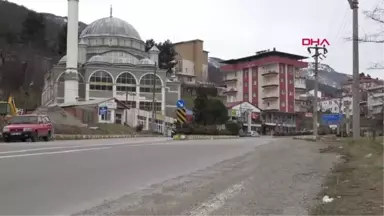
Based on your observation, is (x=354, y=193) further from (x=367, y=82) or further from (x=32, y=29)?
(x=32, y=29)

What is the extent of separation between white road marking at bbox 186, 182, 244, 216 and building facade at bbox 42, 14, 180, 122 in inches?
2956

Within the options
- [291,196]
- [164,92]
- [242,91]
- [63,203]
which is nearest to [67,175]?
[63,203]

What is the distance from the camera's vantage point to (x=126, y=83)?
295 ft

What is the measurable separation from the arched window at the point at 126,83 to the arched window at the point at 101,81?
1.51 meters

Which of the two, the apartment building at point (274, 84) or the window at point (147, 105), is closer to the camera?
the window at point (147, 105)

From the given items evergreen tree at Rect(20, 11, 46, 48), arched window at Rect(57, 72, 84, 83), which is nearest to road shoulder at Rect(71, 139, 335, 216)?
arched window at Rect(57, 72, 84, 83)

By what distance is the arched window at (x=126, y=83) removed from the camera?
89.5m

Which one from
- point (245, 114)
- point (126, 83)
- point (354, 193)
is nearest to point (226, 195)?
point (354, 193)

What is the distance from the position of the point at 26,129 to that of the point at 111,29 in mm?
71261

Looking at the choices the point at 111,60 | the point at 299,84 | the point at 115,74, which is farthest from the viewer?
the point at 299,84

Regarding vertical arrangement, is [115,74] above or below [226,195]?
above

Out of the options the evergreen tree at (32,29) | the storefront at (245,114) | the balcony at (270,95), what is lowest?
the storefront at (245,114)

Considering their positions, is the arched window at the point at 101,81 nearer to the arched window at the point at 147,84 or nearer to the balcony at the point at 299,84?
the arched window at the point at 147,84

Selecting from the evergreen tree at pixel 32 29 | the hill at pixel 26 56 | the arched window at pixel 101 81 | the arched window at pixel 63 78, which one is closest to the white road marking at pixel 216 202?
the arched window at pixel 101 81
